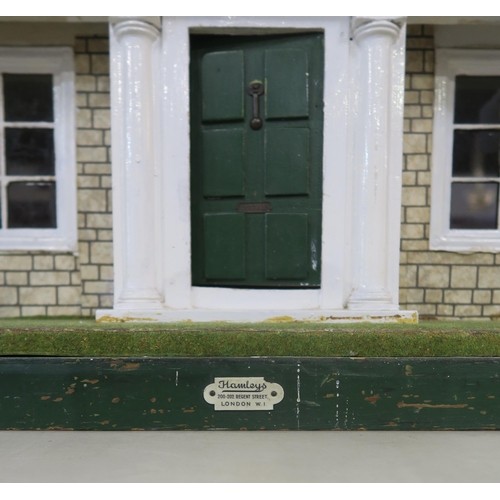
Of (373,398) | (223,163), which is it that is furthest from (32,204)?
(373,398)

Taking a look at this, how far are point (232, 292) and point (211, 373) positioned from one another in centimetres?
81

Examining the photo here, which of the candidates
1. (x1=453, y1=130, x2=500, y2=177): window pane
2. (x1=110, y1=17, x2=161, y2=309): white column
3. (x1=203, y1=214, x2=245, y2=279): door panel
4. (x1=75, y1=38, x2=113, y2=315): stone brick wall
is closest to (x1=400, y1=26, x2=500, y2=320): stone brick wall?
(x1=453, y1=130, x2=500, y2=177): window pane

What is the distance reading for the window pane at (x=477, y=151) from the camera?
3.08 m

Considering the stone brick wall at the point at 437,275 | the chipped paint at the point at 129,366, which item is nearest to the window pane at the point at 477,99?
the stone brick wall at the point at 437,275

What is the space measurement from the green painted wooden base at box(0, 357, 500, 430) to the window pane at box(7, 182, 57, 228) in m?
1.63

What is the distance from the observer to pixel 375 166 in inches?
94.9

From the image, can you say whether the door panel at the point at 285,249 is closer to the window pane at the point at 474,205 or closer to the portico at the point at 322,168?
the portico at the point at 322,168

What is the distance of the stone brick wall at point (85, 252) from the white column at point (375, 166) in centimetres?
195

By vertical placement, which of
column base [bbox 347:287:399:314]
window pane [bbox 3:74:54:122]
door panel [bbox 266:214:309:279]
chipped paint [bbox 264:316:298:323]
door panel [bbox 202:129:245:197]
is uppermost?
window pane [bbox 3:74:54:122]

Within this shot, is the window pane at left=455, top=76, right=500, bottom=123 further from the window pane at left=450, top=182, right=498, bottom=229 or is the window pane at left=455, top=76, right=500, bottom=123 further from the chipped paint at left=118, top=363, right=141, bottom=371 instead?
the chipped paint at left=118, top=363, right=141, bottom=371

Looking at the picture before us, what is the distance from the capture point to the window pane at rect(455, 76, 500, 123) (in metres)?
3.04

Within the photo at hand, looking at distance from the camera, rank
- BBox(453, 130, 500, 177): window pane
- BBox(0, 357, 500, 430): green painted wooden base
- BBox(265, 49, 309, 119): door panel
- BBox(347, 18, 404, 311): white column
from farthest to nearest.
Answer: BBox(453, 130, 500, 177): window pane < BBox(265, 49, 309, 119): door panel < BBox(347, 18, 404, 311): white column < BBox(0, 357, 500, 430): green painted wooden base

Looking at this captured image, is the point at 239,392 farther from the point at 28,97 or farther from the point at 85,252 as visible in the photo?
the point at 28,97

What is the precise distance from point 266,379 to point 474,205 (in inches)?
94.7
